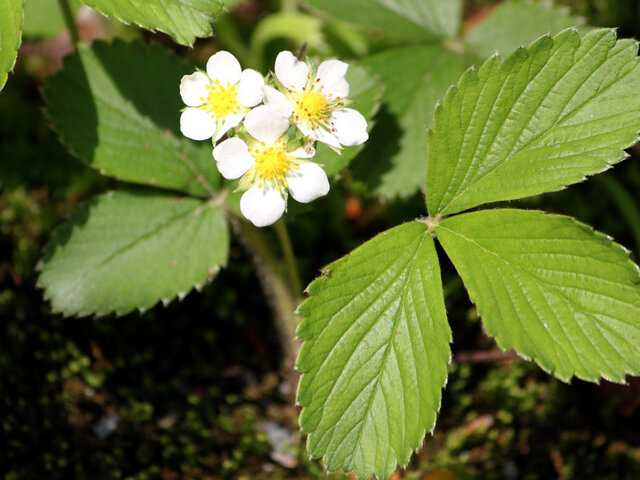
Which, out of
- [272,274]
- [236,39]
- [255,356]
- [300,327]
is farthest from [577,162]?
[236,39]

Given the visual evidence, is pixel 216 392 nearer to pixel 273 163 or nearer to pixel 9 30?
pixel 273 163

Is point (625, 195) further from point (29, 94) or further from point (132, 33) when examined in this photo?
point (29, 94)

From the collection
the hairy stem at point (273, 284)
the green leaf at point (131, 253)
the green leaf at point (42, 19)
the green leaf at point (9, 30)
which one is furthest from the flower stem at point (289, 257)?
the green leaf at point (42, 19)

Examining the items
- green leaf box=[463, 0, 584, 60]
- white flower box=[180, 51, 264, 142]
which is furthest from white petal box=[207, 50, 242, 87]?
green leaf box=[463, 0, 584, 60]

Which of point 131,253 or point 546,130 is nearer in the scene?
point 546,130

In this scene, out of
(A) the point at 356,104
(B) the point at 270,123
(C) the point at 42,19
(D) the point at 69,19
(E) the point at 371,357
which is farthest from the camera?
(C) the point at 42,19

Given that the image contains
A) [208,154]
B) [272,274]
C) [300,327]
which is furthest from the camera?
[272,274]

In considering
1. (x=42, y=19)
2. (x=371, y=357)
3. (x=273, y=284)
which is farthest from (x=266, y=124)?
(x=42, y=19)
